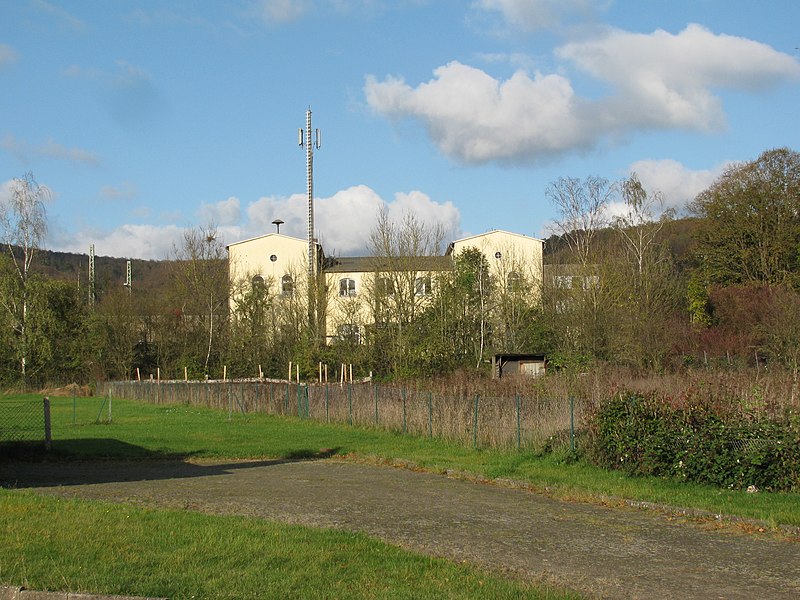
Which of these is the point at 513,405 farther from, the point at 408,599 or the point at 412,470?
the point at 408,599

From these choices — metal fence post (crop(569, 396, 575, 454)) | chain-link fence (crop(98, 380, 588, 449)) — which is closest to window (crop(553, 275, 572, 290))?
chain-link fence (crop(98, 380, 588, 449))

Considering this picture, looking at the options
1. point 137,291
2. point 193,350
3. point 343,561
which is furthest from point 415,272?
point 343,561

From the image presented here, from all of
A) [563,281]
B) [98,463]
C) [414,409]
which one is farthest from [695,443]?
[563,281]

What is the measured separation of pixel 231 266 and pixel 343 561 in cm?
5504

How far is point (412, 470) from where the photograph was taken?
784 inches

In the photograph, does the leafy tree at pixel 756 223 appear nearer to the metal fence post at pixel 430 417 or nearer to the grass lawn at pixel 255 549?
the metal fence post at pixel 430 417

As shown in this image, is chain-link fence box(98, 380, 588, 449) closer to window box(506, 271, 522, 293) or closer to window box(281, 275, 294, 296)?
window box(281, 275, 294, 296)

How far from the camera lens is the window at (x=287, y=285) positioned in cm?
5689

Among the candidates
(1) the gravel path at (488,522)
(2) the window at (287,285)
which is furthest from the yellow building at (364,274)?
(1) the gravel path at (488,522)

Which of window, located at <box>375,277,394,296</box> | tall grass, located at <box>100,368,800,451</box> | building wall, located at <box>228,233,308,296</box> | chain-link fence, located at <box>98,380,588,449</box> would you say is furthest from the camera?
building wall, located at <box>228,233,308,296</box>

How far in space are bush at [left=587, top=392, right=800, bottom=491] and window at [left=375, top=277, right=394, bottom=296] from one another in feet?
97.2

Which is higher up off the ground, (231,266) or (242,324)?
(231,266)

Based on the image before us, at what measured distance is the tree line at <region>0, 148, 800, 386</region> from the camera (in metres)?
41.4

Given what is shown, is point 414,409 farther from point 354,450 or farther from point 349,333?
point 349,333
